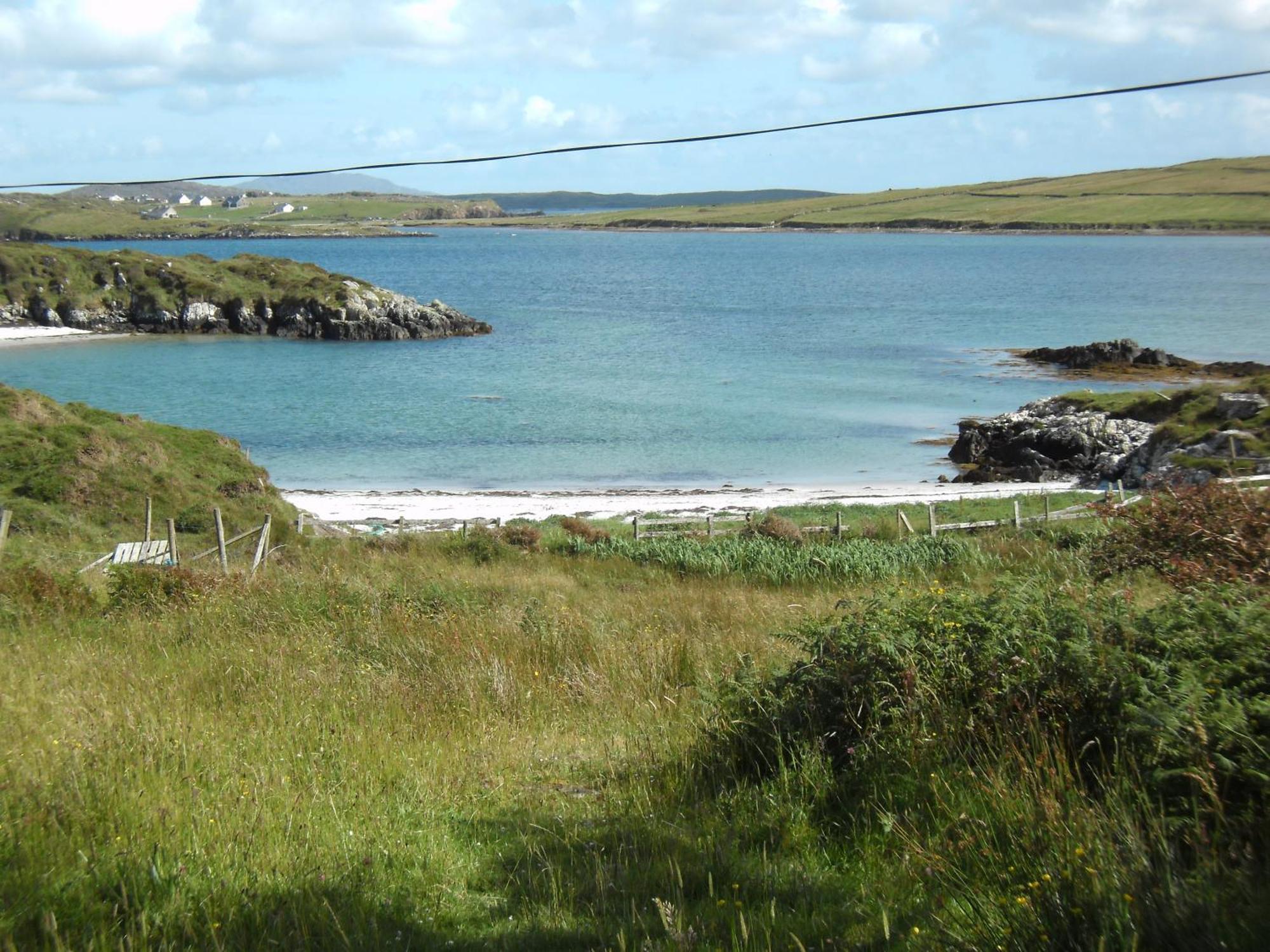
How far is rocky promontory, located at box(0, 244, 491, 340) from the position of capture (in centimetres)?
8288

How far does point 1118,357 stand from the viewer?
59500 mm

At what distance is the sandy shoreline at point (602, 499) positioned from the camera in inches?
1259

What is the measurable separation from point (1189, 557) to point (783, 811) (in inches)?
166

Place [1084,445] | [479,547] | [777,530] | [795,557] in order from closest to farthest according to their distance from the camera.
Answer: [795,557], [479,547], [777,530], [1084,445]

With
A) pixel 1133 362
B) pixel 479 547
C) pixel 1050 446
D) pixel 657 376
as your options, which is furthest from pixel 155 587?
pixel 1133 362

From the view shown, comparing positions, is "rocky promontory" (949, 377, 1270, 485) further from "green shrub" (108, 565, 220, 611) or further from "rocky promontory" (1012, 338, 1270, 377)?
"green shrub" (108, 565, 220, 611)

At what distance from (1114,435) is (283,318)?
219ft

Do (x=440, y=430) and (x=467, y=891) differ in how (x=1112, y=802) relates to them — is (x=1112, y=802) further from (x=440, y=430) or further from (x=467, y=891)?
(x=440, y=430)

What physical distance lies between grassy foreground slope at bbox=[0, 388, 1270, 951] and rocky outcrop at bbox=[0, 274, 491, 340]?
76.5 m

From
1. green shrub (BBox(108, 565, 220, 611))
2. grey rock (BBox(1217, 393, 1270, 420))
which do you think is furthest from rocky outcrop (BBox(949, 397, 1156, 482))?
green shrub (BBox(108, 565, 220, 611))

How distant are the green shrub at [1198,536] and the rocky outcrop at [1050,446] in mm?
29307

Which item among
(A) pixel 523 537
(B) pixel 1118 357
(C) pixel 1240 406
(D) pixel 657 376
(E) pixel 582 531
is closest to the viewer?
(A) pixel 523 537

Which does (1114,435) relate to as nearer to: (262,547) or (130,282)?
(262,547)

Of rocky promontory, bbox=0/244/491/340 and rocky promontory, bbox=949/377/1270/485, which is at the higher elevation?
rocky promontory, bbox=0/244/491/340
